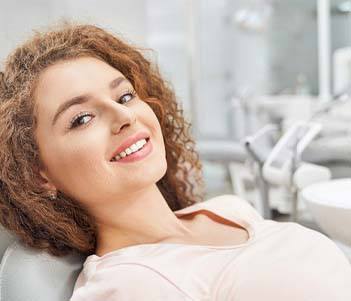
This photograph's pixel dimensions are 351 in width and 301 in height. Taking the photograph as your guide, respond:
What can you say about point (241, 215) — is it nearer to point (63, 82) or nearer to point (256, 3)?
point (63, 82)

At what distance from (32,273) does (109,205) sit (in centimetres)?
18

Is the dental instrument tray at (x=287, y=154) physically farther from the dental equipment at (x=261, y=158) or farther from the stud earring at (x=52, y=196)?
the stud earring at (x=52, y=196)

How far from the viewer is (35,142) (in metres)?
0.89

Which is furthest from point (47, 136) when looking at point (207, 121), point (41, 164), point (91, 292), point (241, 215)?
point (207, 121)

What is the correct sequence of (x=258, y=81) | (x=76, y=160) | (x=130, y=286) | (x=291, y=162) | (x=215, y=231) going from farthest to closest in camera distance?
(x=258, y=81)
(x=291, y=162)
(x=215, y=231)
(x=76, y=160)
(x=130, y=286)

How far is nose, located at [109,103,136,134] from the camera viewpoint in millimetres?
865

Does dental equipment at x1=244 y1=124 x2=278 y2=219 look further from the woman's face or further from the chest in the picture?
the woman's face

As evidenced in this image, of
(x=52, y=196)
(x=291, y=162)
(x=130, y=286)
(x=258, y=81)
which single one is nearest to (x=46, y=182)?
(x=52, y=196)

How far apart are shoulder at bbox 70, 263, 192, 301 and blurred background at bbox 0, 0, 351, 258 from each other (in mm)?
446

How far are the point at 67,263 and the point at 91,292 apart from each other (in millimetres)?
150

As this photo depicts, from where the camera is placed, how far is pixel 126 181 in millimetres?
867

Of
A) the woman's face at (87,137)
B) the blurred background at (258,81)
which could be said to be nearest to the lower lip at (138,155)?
the woman's face at (87,137)

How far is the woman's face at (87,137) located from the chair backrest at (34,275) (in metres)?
0.13

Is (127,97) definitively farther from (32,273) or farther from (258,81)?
(258,81)
